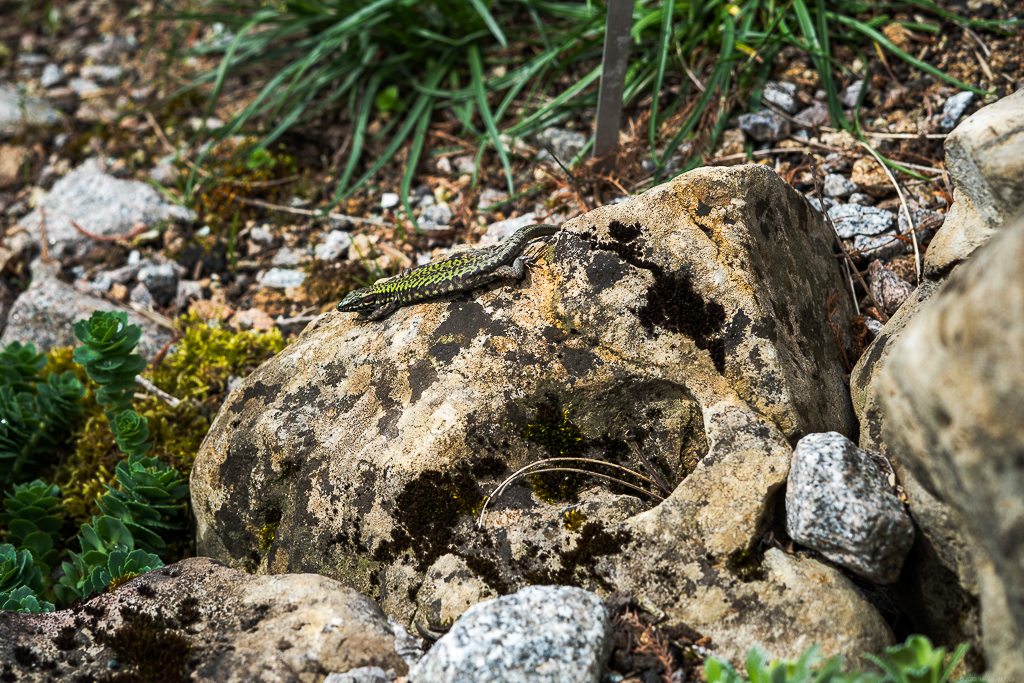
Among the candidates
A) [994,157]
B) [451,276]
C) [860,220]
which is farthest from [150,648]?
[860,220]

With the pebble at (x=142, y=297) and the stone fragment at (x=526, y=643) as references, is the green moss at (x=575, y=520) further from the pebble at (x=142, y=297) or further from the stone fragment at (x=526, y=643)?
the pebble at (x=142, y=297)

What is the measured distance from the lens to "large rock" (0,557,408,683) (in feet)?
9.24

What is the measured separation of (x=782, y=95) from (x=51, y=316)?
21.6ft

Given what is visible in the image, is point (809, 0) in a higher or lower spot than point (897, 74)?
higher

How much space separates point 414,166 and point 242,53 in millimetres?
3159

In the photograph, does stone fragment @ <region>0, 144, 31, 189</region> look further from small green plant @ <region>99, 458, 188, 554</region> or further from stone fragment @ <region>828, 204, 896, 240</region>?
stone fragment @ <region>828, 204, 896, 240</region>

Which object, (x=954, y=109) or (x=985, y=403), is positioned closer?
(x=985, y=403)

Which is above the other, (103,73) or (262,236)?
(103,73)

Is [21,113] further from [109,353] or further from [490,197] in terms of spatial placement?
[490,197]

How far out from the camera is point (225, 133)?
6.92 m

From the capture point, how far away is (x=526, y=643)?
97.3 inches

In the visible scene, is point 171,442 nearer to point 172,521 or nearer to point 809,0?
point 172,521

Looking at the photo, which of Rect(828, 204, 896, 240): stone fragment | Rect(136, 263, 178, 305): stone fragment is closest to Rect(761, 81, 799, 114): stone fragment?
Rect(828, 204, 896, 240): stone fragment

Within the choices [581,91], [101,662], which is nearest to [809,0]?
[581,91]
